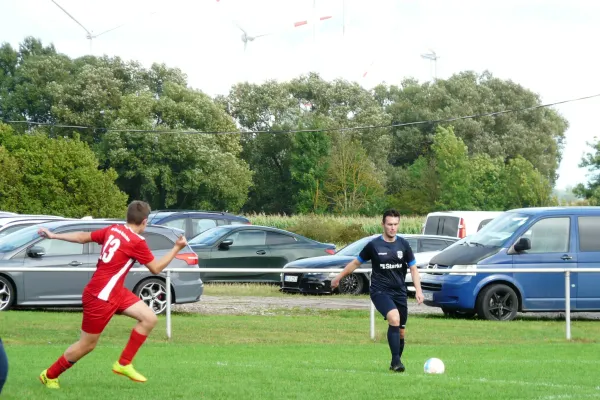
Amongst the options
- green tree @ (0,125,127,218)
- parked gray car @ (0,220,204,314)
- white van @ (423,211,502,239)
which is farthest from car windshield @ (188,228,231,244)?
green tree @ (0,125,127,218)

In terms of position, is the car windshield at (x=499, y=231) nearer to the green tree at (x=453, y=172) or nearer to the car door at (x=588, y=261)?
the car door at (x=588, y=261)

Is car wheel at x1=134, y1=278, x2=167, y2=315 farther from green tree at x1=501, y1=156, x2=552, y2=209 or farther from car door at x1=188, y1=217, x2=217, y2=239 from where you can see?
green tree at x1=501, y1=156, x2=552, y2=209

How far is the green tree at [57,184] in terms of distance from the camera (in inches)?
2060

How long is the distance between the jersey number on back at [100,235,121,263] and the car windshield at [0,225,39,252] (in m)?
9.20

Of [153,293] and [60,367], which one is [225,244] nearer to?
[153,293]

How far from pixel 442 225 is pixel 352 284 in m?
8.34

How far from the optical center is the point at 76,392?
9672mm

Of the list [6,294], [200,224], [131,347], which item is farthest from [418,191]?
[131,347]

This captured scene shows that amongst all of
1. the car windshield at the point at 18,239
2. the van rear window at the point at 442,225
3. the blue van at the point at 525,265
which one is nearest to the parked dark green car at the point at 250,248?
the van rear window at the point at 442,225

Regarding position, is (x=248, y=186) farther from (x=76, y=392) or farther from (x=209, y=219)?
(x=76, y=392)

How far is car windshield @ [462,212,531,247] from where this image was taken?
62.2ft

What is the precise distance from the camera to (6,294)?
17.9 m

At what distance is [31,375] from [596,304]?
10.8 meters

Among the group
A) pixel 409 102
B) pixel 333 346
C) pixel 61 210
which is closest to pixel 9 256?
pixel 333 346
